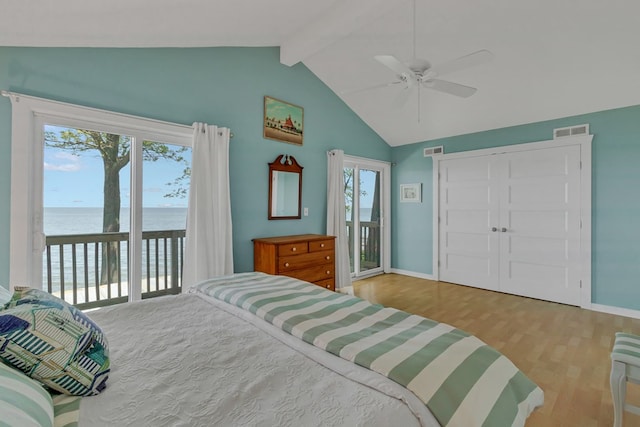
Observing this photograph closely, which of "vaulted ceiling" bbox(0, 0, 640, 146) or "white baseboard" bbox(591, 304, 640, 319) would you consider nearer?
"vaulted ceiling" bbox(0, 0, 640, 146)

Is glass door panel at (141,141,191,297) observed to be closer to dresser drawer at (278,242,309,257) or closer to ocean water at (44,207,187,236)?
ocean water at (44,207,187,236)

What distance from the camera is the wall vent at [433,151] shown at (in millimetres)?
5105

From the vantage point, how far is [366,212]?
544cm

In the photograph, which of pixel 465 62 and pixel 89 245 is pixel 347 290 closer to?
pixel 89 245

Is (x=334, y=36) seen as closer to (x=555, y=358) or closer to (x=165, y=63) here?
(x=165, y=63)

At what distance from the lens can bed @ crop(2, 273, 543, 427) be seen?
86 centimetres

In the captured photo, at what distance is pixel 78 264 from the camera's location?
2.71m

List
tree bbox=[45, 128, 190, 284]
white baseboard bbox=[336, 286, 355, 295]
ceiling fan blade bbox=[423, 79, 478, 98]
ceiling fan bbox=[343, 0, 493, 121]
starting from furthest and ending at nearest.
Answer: white baseboard bbox=[336, 286, 355, 295], tree bbox=[45, 128, 190, 284], ceiling fan blade bbox=[423, 79, 478, 98], ceiling fan bbox=[343, 0, 493, 121]

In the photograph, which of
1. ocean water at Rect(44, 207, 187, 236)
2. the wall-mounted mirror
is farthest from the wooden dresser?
ocean water at Rect(44, 207, 187, 236)

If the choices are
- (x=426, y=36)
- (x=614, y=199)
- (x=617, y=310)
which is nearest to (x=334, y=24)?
(x=426, y=36)

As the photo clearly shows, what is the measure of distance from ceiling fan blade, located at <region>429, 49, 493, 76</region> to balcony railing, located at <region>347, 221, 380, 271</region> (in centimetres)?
326

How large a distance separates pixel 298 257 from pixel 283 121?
1.78 meters

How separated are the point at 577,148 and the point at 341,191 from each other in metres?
3.06

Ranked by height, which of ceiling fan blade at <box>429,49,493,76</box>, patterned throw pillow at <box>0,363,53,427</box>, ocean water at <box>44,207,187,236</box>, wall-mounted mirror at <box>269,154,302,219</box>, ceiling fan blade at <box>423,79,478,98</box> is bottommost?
patterned throw pillow at <box>0,363,53,427</box>
